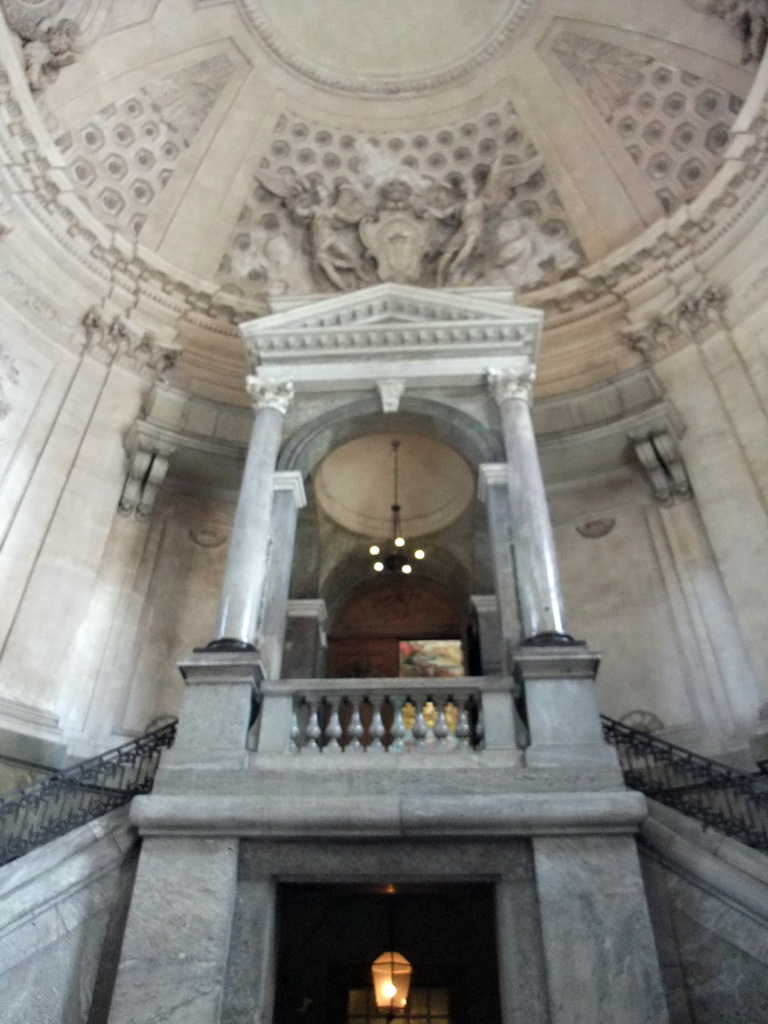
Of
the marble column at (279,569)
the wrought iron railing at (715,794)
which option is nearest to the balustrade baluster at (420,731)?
the marble column at (279,569)

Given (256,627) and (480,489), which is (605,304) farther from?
(256,627)

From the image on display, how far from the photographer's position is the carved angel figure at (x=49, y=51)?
14.6 meters

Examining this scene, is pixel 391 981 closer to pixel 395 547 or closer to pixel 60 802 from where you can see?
pixel 60 802

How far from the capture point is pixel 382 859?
7.79 metres

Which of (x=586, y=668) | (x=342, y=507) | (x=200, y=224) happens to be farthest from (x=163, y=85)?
(x=586, y=668)

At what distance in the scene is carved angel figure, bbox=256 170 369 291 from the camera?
17.7m

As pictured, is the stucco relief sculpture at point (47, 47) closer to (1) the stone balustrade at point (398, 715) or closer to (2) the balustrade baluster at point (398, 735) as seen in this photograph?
(1) the stone balustrade at point (398, 715)

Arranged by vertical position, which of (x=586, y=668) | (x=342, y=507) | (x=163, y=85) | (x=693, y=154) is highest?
(x=163, y=85)

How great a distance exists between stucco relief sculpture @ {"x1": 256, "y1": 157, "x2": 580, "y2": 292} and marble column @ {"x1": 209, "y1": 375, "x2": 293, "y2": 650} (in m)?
6.03

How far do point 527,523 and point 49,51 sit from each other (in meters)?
12.8

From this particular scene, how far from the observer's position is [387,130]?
64.0 ft

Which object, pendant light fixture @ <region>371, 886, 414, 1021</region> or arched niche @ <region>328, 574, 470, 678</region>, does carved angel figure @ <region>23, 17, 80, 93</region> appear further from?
pendant light fixture @ <region>371, 886, 414, 1021</region>

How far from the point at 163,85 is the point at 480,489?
12535 millimetres

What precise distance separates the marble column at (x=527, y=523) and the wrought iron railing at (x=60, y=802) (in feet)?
14.9
